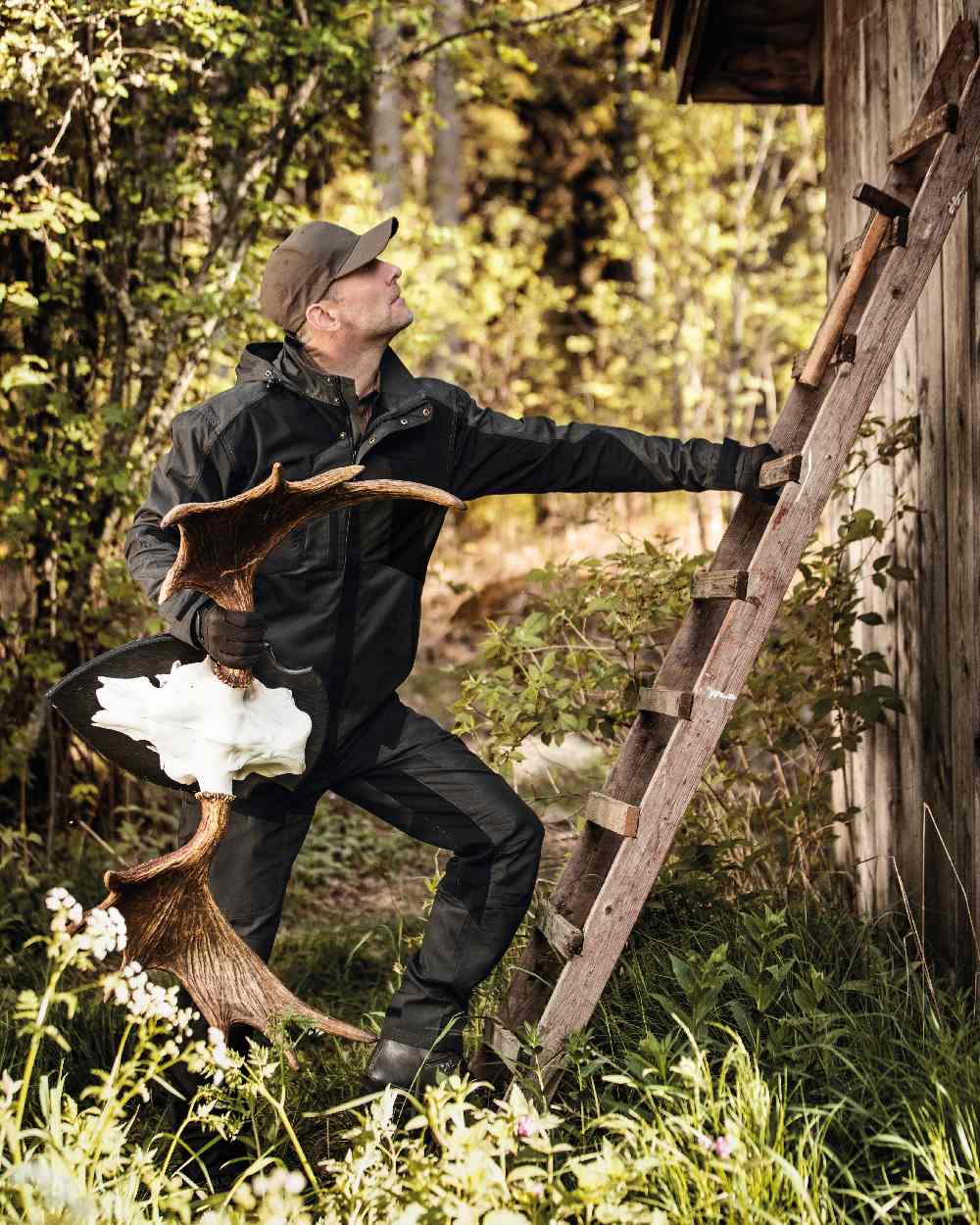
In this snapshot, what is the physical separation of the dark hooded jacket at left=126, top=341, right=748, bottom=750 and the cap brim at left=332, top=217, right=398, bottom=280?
0.85 feet

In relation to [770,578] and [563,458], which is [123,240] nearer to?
[563,458]

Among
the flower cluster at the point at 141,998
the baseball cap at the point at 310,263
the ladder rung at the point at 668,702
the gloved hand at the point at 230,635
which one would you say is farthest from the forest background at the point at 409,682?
the baseball cap at the point at 310,263

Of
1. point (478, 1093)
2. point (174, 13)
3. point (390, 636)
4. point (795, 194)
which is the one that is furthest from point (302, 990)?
point (795, 194)

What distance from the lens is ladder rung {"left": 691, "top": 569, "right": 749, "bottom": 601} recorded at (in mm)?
3385

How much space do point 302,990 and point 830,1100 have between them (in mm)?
2663

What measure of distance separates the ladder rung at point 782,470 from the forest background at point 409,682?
0.86 meters

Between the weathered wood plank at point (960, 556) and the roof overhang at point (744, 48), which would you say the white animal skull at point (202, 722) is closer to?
the weathered wood plank at point (960, 556)

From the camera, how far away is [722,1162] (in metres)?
2.54

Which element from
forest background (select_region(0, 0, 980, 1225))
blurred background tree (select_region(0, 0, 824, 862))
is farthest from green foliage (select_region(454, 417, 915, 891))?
blurred background tree (select_region(0, 0, 824, 862))

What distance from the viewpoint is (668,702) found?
11.2ft

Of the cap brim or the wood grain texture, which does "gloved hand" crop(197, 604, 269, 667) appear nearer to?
the wood grain texture

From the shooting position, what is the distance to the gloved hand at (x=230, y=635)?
314 cm

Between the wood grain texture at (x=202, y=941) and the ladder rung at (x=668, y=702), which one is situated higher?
the ladder rung at (x=668, y=702)

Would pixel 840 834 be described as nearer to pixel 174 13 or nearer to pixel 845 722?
pixel 845 722
